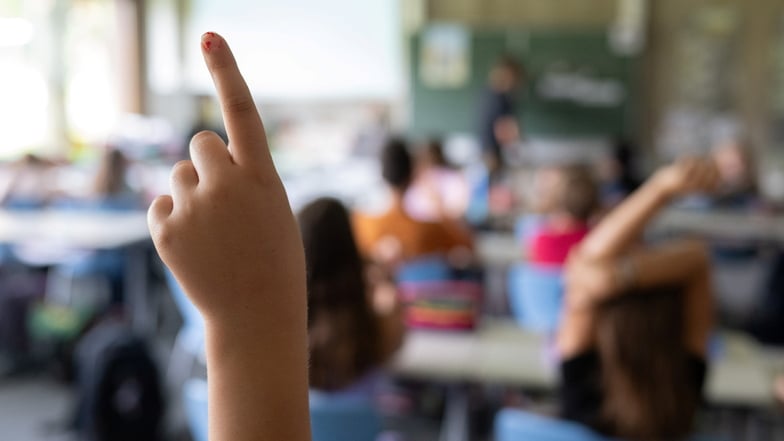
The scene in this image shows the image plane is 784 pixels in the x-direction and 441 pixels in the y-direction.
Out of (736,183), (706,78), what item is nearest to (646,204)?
(736,183)

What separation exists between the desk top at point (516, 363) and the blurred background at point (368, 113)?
2.10 meters

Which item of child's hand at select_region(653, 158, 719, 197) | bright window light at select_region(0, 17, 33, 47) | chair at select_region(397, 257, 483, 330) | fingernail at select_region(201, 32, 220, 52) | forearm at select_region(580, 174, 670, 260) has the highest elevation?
bright window light at select_region(0, 17, 33, 47)

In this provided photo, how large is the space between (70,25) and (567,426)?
320 inches

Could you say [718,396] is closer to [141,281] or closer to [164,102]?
[141,281]

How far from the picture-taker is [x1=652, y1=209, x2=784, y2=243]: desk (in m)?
4.67

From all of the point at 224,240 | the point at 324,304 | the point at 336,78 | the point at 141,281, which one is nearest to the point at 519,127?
the point at 336,78

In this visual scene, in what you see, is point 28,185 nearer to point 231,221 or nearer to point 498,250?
point 498,250

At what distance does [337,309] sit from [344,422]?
40 cm

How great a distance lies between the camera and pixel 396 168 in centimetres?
377

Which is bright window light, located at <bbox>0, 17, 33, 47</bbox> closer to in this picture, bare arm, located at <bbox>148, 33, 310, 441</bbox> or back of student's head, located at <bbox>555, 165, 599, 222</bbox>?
back of student's head, located at <bbox>555, 165, 599, 222</bbox>

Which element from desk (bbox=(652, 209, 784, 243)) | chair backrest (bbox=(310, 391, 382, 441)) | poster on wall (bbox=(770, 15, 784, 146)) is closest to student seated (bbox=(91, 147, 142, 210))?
desk (bbox=(652, 209, 784, 243))

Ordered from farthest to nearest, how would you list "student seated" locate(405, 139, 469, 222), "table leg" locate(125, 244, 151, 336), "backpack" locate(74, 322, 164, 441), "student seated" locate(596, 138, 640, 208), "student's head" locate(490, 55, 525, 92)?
"student's head" locate(490, 55, 525, 92), "student seated" locate(596, 138, 640, 208), "student seated" locate(405, 139, 469, 222), "table leg" locate(125, 244, 151, 336), "backpack" locate(74, 322, 164, 441)

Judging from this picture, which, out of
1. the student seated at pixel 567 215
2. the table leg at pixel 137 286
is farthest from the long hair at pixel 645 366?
the table leg at pixel 137 286

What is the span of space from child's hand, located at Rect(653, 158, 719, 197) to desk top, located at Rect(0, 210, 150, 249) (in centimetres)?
281
